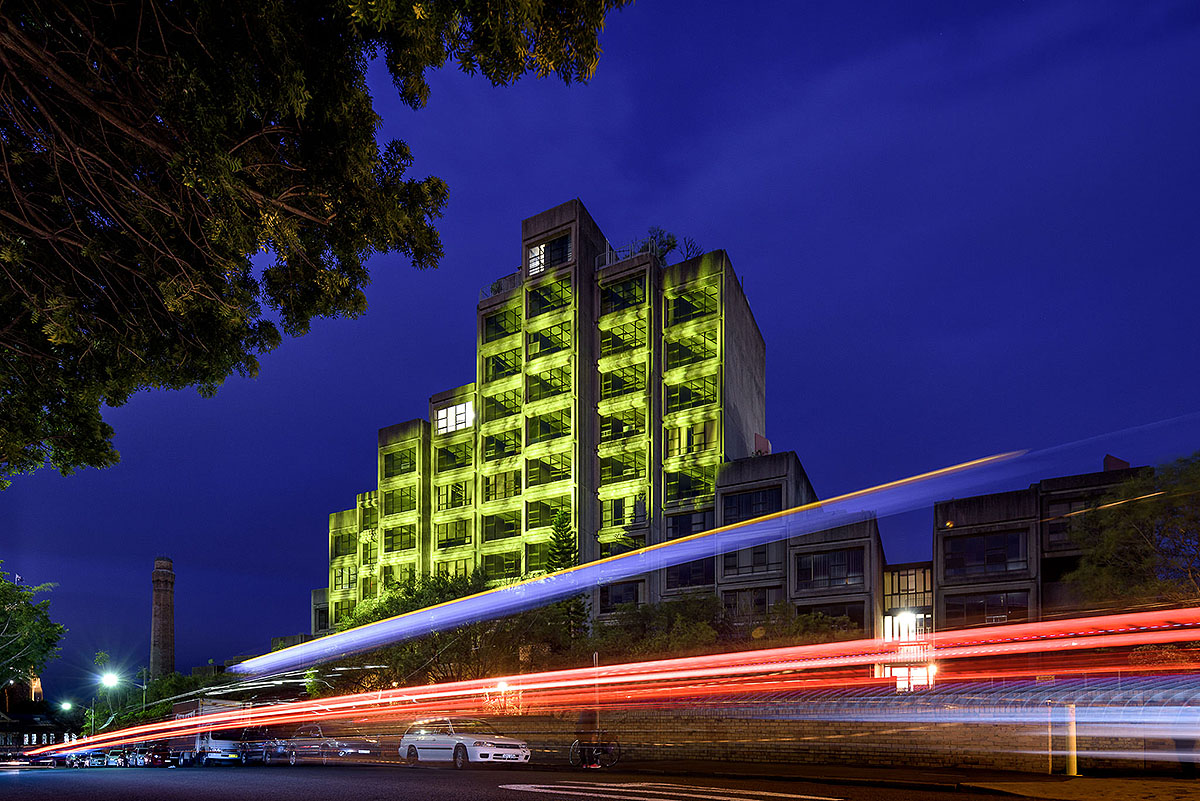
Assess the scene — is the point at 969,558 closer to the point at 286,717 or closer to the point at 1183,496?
the point at 1183,496

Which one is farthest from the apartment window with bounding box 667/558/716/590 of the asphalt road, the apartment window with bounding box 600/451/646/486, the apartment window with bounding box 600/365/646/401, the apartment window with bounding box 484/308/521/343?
the asphalt road

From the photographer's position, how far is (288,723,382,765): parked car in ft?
90.1

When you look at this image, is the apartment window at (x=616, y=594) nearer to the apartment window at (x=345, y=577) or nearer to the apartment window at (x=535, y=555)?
the apartment window at (x=535, y=555)

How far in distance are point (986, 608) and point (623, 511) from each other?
23345 millimetres

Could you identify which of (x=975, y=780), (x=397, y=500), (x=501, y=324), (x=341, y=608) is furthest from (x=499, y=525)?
(x=975, y=780)

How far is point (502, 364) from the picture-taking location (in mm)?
67000

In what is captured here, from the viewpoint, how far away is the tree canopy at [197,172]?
757cm

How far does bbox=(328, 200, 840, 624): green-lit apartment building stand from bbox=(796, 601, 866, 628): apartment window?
166cm

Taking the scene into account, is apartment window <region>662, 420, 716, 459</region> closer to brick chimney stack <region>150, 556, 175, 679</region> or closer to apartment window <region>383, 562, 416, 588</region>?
apartment window <region>383, 562, 416, 588</region>

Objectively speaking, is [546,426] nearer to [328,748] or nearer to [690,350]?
[690,350]

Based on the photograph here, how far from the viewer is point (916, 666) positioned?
37.1 metres

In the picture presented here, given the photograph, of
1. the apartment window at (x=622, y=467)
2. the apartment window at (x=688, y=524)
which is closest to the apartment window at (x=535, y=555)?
the apartment window at (x=622, y=467)

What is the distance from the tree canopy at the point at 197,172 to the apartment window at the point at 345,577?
67434 mm

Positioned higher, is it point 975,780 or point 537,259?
point 537,259
